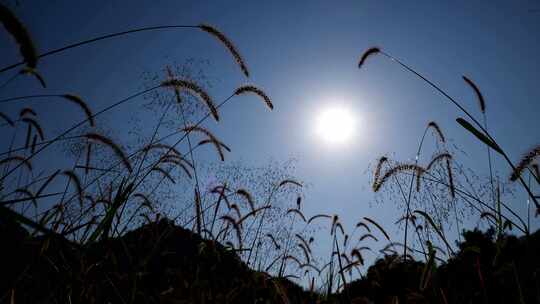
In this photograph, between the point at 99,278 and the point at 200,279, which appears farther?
the point at 200,279

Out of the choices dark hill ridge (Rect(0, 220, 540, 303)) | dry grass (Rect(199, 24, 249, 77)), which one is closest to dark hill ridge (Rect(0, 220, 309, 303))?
dark hill ridge (Rect(0, 220, 540, 303))

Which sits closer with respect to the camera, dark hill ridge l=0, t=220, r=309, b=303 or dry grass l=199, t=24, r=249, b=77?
dark hill ridge l=0, t=220, r=309, b=303

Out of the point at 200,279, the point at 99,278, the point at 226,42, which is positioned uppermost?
the point at 226,42

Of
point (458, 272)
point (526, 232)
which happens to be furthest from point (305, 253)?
point (526, 232)

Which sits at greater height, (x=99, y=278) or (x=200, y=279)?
(x=200, y=279)

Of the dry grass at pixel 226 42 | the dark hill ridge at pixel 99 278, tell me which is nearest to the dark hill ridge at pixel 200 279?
the dark hill ridge at pixel 99 278

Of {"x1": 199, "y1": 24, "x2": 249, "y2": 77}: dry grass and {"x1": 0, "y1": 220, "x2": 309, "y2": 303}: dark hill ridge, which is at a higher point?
{"x1": 199, "y1": 24, "x2": 249, "y2": 77}: dry grass

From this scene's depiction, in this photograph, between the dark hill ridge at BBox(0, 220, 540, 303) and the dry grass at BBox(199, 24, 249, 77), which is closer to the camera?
the dark hill ridge at BBox(0, 220, 540, 303)

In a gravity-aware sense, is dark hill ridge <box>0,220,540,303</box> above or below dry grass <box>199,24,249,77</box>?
below

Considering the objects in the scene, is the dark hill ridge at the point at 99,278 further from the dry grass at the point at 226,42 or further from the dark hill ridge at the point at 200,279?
the dry grass at the point at 226,42

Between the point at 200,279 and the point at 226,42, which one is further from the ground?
the point at 226,42

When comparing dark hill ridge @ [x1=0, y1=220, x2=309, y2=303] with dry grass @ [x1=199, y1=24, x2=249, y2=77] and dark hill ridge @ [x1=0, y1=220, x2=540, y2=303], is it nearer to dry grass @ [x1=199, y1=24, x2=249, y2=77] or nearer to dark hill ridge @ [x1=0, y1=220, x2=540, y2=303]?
dark hill ridge @ [x1=0, y1=220, x2=540, y2=303]

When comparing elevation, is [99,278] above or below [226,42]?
below

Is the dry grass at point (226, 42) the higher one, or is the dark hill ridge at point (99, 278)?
the dry grass at point (226, 42)
